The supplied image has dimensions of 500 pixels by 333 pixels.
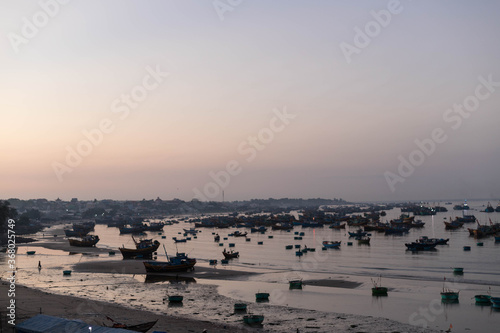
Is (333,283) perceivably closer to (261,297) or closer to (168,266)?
(261,297)

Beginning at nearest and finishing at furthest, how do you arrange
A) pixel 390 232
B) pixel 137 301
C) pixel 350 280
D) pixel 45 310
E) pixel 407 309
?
1. pixel 45 310
2. pixel 407 309
3. pixel 137 301
4. pixel 350 280
5. pixel 390 232

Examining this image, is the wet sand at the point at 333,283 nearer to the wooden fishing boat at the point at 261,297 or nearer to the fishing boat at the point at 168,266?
the wooden fishing boat at the point at 261,297

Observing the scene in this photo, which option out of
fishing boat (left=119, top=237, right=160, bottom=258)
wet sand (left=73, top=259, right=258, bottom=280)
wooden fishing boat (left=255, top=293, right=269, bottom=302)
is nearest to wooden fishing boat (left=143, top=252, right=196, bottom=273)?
wet sand (left=73, top=259, right=258, bottom=280)

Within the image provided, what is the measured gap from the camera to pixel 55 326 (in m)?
17.3

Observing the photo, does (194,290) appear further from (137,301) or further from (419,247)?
(419,247)

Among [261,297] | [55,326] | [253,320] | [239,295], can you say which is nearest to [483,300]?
[261,297]

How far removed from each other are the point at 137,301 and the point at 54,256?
113 ft

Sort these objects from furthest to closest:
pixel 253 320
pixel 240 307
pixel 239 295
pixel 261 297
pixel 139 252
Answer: pixel 139 252, pixel 239 295, pixel 261 297, pixel 240 307, pixel 253 320

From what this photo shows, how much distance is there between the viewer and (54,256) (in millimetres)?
58750

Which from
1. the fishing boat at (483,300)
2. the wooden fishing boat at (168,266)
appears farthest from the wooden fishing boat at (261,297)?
the wooden fishing boat at (168,266)

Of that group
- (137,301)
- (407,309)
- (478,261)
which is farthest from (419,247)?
(137,301)

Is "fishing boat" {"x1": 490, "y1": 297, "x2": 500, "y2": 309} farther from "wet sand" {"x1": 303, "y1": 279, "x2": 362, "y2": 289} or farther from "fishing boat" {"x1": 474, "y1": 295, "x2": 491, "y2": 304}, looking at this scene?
"wet sand" {"x1": 303, "y1": 279, "x2": 362, "y2": 289}

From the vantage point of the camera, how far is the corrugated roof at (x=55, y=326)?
54.3 feet

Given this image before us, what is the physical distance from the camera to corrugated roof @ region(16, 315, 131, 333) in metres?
16.6
